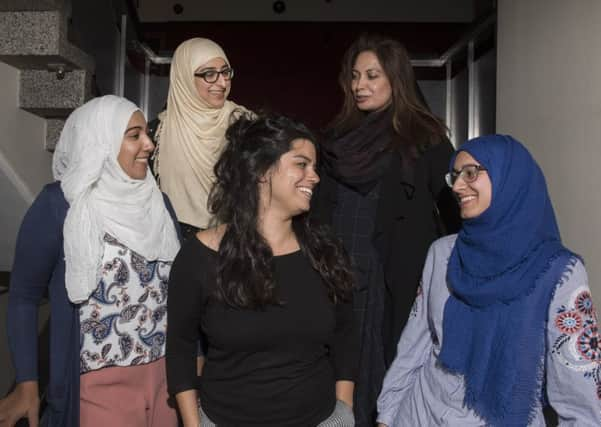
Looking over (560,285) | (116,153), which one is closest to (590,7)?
(560,285)

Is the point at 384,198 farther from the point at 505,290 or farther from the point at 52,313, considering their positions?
the point at 52,313

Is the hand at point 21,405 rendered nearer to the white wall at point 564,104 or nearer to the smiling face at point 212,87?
the smiling face at point 212,87

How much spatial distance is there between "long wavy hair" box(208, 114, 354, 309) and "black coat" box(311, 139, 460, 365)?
0.29m

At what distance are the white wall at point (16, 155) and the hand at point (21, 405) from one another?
1.36 meters

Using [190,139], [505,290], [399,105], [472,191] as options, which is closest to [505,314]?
[505,290]

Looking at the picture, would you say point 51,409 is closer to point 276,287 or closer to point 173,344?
point 173,344

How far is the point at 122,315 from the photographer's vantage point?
1.74 meters

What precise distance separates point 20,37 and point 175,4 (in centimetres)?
384

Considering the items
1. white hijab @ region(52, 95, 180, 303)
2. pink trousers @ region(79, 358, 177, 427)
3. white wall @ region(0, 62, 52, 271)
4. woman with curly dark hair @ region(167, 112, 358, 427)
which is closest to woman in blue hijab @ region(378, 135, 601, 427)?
woman with curly dark hair @ region(167, 112, 358, 427)

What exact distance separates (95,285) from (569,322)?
1.16 metres

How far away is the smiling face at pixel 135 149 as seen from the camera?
1787mm

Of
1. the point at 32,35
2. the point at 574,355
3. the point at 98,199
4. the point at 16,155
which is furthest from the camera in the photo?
the point at 16,155

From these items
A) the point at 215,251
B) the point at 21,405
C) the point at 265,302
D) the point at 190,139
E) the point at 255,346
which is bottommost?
the point at 21,405

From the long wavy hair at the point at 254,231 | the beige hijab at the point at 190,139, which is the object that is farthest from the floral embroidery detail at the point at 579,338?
the beige hijab at the point at 190,139
